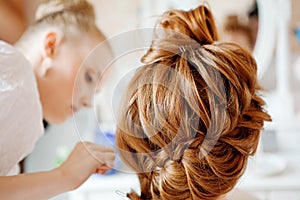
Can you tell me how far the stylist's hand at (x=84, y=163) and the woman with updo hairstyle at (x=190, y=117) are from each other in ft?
0.23

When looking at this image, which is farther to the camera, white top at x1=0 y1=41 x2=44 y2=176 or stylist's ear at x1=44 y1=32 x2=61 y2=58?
stylist's ear at x1=44 y1=32 x2=61 y2=58

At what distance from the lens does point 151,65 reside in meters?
0.69

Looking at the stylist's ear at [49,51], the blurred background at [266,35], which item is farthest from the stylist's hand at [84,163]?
the blurred background at [266,35]

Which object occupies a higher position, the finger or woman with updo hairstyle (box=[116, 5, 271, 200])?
woman with updo hairstyle (box=[116, 5, 271, 200])

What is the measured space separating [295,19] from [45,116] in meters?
1.01

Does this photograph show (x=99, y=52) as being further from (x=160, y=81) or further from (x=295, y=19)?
(x=295, y=19)

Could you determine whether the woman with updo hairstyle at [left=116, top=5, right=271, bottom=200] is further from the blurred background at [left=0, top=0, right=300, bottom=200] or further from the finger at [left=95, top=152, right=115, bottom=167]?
the blurred background at [left=0, top=0, right=300, bottom=200]

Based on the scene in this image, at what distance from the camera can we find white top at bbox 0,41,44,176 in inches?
27.9

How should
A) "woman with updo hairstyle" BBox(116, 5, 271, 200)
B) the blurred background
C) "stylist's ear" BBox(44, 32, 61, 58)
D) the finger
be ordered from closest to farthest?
"woman with updo hairstyle" BBox(116, 5, 271, 200) → the finger → "stylist's ear" BBox(44, 32, 61, 58) → the blurred background

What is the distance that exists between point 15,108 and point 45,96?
1.07 ft

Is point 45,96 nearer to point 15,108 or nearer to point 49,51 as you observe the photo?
point 49,51

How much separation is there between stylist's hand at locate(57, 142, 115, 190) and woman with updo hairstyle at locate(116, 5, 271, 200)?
0.23 ft

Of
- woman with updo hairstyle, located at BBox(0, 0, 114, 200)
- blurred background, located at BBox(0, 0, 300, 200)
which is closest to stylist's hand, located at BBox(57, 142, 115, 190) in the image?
woman with updo hairstyle, located at BBox(0, 0, 114, 200)

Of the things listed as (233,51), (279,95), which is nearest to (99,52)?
(233,51)
